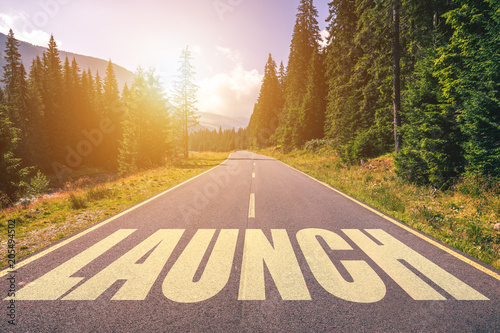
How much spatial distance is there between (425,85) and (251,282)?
11.2 m

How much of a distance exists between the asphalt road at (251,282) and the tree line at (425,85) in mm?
5288

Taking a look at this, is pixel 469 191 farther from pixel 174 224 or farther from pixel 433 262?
pixel 174 224

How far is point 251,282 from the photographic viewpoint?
10.5 ft

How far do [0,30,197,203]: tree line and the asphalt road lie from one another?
13.6 m

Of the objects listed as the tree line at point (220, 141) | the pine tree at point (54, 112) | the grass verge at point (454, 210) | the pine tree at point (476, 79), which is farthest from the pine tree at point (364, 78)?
the tree line at point (220, 141)

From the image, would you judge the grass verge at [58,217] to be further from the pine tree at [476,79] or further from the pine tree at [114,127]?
the pine tree at [114,127]

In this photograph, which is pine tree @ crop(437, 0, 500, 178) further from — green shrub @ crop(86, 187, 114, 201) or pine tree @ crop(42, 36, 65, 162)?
pine tree @ crop(42, 36, 65, 162)

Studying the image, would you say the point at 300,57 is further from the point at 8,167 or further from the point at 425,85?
the point at 8,167

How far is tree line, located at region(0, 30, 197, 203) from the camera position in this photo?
22.1 meters

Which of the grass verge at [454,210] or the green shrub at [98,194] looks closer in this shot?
the grass verge at [454,210]

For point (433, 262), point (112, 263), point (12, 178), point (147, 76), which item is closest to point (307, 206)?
point (433, 262)

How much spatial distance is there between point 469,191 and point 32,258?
11.8 meters

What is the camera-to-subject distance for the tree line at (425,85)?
754cm

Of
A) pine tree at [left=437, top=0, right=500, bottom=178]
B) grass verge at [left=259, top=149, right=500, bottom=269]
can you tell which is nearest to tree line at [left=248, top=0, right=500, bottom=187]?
pine tree at [left=437, top=0, right=500, bottom=178]
